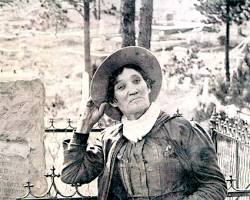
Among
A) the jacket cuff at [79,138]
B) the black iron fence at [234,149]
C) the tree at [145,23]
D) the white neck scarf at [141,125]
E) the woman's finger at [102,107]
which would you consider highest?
the tree at [145,23]

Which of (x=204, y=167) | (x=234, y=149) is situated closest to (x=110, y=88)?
(x=204, y=167)

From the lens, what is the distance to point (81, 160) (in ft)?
8.99

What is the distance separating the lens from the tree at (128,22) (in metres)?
3.05

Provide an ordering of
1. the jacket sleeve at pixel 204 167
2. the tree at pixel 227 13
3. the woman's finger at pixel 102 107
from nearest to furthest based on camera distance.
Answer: the jacket sleeve at pixel 204 167
the woman's finger at pixel 102 107
the tree at pixel 227 13

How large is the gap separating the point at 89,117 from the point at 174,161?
48cm

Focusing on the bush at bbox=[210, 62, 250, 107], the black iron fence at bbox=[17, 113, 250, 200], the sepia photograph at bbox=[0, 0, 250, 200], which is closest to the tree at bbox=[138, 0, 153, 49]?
the sepia photograph at bbox=[0, 0, 250, 200]

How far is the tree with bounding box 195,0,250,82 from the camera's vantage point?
316cm

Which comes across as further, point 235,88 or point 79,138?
point 235,88

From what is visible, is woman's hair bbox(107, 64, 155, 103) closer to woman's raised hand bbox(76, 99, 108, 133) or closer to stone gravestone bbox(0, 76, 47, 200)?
woman's raised hand bbox(76, 99, 108, 133)

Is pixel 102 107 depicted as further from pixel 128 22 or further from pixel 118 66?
pixel 128 22

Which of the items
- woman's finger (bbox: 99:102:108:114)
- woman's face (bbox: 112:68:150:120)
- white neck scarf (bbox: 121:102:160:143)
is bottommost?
white neck scarf (bbox: 121:102:160:143)

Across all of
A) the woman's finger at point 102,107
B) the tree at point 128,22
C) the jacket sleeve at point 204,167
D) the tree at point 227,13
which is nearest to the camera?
the jacket sleeve at point 204,167

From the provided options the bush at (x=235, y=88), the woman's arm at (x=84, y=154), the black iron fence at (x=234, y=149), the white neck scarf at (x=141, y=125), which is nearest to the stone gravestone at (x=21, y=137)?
the black iron fence at (x=234, y=149)

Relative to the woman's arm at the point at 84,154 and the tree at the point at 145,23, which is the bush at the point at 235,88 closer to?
the tree at the point at 145,23
